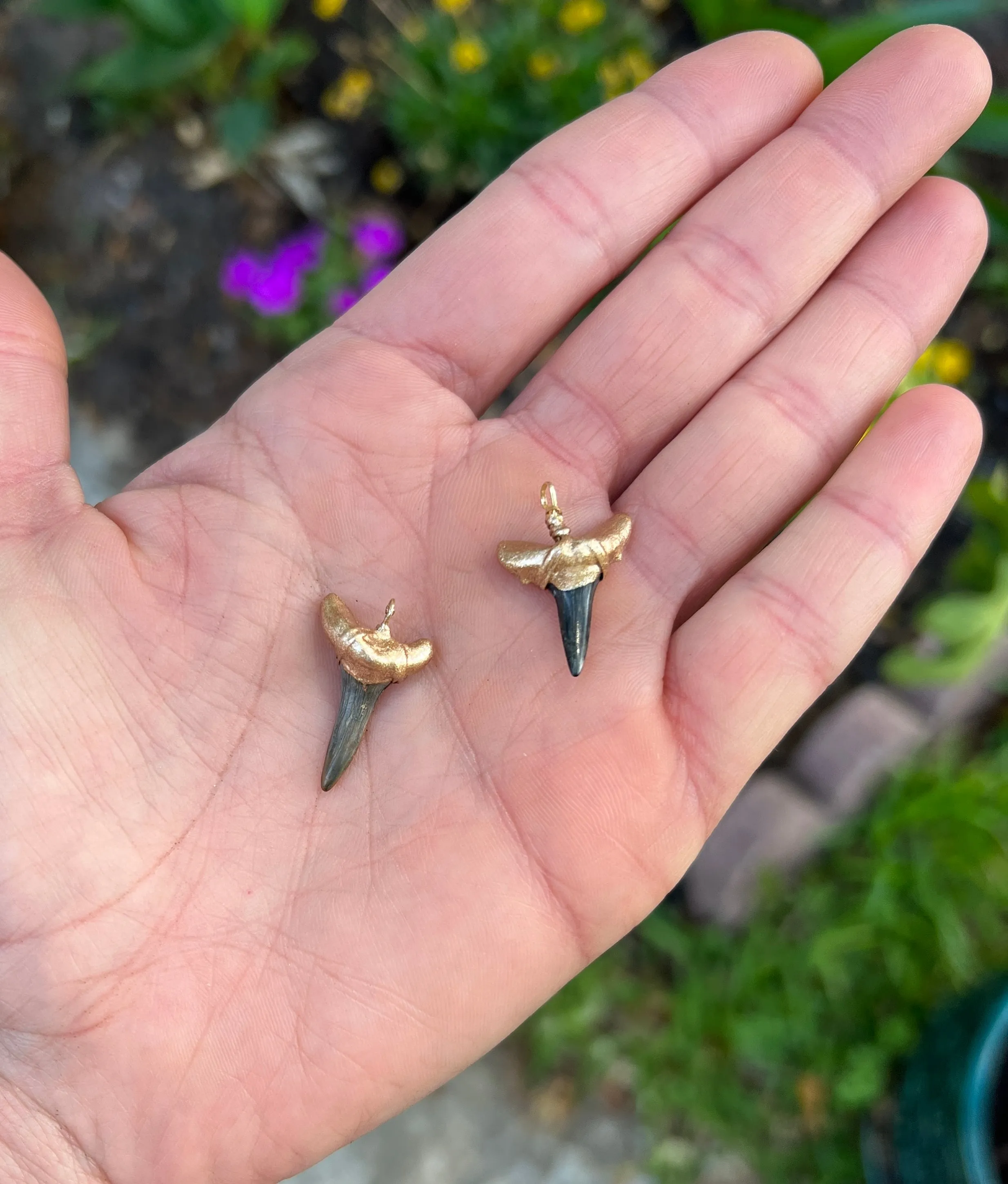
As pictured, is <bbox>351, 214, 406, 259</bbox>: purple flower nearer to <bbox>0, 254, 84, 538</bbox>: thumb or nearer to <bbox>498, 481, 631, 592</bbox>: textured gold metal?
<bbox>0, 254, 84, 538</bbox>: thumb

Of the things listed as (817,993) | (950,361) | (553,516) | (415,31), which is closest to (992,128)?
(950,361)

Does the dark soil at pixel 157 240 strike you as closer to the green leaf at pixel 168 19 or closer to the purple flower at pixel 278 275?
the purple flower at pixel 278 275

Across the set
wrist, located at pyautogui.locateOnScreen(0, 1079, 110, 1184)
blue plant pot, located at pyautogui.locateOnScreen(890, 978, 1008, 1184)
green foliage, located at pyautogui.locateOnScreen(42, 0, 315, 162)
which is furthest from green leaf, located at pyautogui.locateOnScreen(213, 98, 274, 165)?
blue plant pot, located at pyautogui.locateOnScreen(890, 978, 1008, 1184)

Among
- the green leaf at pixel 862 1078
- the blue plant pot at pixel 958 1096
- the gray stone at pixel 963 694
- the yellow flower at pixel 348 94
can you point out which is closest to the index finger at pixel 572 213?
the yellow flower at pixel 348 94

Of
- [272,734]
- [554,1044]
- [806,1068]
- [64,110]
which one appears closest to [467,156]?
[64,110]

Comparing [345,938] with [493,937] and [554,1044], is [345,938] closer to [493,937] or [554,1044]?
[493,937]
